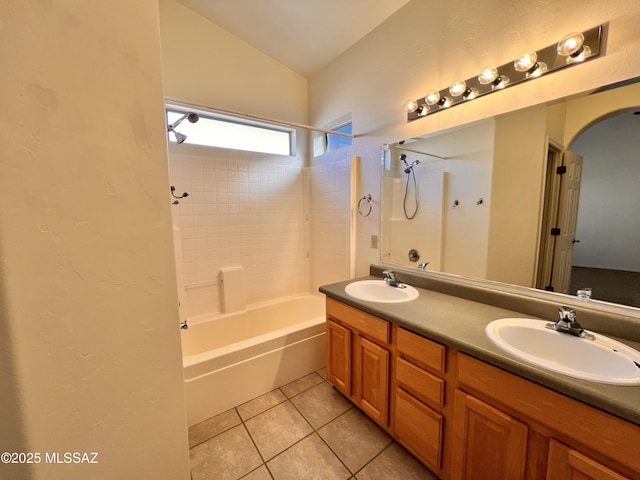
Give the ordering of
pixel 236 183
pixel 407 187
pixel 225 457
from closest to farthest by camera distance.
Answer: pixel 225 457
pixel 407 187
pixel 236 183

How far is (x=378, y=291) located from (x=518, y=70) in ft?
5.07

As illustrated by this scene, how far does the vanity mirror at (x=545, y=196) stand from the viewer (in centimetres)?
113

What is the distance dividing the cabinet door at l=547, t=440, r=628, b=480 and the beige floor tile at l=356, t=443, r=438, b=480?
2.30ft

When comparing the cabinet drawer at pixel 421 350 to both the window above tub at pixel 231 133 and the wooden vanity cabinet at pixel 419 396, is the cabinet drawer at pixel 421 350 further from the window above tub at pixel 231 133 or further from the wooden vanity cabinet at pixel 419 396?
the window above tub at pixel 231 133

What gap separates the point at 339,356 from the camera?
1754 mm

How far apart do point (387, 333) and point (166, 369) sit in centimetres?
107

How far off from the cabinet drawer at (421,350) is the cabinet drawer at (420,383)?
0.14 feet

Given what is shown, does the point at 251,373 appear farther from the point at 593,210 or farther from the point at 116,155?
the point at 593,210

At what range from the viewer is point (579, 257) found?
125 centimetres

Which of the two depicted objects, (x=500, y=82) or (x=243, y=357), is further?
(x=243, y=357)

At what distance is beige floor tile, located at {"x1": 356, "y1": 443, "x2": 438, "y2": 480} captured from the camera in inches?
51.0

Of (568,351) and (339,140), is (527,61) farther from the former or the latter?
(339,140)

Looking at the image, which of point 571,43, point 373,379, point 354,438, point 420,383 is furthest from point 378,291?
point 571,43

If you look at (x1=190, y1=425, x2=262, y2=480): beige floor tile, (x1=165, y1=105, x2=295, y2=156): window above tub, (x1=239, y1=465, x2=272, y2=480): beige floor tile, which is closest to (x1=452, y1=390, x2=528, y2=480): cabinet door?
(x1=239, y1=465, x2=272, y2=480): beige floor tile
